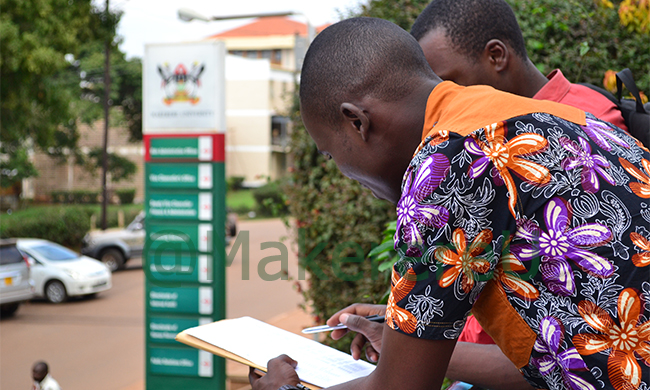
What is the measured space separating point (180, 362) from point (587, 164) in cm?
489

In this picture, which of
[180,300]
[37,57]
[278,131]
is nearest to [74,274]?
[37,57]

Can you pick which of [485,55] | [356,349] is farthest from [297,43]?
[356,349]

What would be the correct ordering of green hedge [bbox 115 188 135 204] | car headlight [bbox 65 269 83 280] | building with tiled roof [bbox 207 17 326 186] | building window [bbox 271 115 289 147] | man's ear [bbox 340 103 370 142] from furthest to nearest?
building window [bbox 271 115 289 147] < building with tiled roof [bbox 207 17 326 186] < green hedge [bbox 115 188 135 204] < car headlight [bbox 65 269 83 280] < man's ear [bbox 340 103 370 142]

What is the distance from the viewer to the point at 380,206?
4.05 meters

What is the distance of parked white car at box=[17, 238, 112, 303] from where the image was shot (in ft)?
40.0

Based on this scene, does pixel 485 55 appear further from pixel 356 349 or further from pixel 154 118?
pixel 154 118

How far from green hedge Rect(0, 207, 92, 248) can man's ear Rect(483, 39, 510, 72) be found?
60.9ft

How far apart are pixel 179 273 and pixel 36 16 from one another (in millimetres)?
10218

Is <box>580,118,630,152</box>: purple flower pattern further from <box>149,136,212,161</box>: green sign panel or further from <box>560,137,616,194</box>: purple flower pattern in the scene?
<box>149,136,212,161</box>: green sign panel

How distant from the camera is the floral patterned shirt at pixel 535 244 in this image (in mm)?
935

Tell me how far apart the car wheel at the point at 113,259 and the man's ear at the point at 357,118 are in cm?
1610

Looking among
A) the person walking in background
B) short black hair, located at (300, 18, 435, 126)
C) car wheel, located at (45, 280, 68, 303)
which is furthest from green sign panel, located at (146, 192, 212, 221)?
car wheel, located at (45, 280, 68, 303)

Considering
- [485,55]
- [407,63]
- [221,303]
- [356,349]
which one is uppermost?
[485,55]

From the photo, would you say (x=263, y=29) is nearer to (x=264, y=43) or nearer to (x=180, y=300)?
(x=264, y=43)
